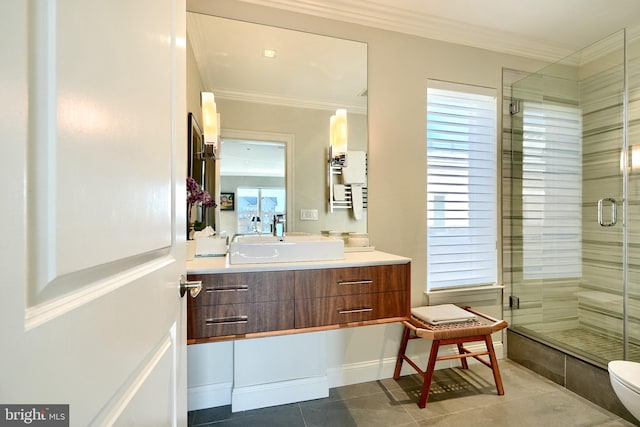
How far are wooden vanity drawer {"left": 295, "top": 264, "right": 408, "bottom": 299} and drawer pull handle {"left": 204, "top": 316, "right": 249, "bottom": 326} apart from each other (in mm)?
244

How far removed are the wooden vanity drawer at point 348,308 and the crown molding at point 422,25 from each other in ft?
5.69

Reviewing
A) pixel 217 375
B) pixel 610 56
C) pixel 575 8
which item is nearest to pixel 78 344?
pixel 217 375

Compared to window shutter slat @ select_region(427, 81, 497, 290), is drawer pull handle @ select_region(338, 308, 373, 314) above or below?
below

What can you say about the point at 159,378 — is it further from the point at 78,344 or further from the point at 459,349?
the point at 459,349

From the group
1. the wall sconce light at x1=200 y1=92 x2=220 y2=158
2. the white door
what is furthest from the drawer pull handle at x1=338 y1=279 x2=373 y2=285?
the wall sconce light at x1=200 y1=92 x2=220 y2=158

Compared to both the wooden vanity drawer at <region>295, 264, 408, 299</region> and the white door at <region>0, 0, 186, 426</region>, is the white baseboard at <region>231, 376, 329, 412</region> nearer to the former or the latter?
the wooden vanity drawer at <region>295, 264, 408, 299</region>

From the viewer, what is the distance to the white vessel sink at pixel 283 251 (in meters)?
1.28

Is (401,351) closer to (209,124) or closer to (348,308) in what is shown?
(348,308)

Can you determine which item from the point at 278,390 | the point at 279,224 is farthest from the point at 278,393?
the point at 279,224

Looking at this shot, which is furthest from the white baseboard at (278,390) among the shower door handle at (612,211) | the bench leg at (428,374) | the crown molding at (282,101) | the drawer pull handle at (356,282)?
the shower door handle at (612,211)

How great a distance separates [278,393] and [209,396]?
0.41 metres

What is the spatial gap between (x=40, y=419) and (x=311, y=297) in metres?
1.00

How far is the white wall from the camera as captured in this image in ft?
6.17

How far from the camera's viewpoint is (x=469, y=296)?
214cm
